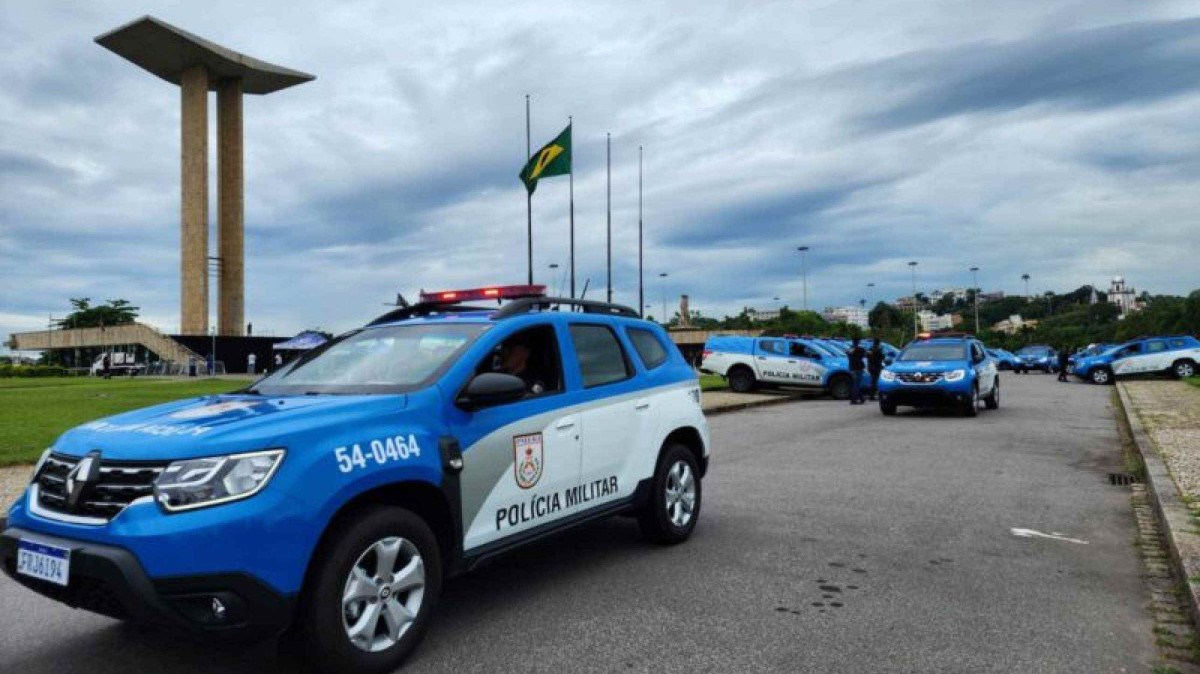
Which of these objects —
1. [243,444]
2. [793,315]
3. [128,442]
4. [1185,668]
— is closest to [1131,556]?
[1185,668]

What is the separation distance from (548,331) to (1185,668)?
11.7ft

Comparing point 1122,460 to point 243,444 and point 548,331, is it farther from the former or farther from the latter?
point 243,444

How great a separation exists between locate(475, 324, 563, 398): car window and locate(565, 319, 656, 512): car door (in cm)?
12

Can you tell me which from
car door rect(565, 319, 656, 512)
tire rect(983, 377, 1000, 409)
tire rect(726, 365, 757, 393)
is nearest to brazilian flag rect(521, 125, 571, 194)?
tire rect(726, 365, 757, 393)

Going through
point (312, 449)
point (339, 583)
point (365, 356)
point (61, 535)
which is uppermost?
point (365, 356)

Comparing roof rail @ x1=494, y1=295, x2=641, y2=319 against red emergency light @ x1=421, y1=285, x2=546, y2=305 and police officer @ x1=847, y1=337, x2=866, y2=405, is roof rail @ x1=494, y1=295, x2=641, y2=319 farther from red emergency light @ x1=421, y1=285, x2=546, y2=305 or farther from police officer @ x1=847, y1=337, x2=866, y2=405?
police officer @ x1=847, y1=337, x2=866, y2=405

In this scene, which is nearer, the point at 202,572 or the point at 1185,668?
the point at 202,572

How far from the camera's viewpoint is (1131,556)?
5738 millimetres

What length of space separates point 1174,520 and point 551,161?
2509 centimetres

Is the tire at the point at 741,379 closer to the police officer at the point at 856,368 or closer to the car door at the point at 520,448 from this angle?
the police officer at the point at 856,368

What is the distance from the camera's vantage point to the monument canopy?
59.7 meters

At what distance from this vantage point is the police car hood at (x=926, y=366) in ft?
54.2

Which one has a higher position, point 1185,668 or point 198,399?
point 198,399

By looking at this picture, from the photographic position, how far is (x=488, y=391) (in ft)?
13.3
